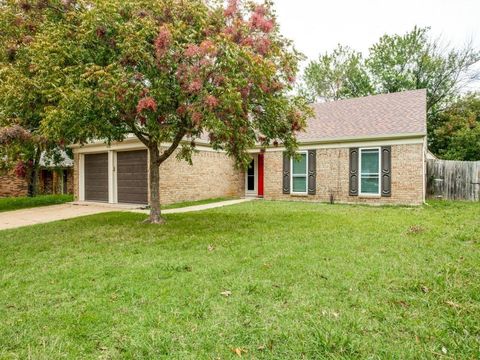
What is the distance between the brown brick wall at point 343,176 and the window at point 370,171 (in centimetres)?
39

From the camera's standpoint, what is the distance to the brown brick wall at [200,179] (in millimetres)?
Answer: 14148

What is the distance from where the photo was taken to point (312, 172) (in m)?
15.3

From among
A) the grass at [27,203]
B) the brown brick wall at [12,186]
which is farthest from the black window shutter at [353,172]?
the brown brick wall at [12,186]

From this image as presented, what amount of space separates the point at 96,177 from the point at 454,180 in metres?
16.5

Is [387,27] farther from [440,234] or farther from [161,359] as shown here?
[161,359]

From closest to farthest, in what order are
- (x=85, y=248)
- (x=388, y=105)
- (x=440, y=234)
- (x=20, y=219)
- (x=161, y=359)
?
(x=161, y=359) < (x=85, y=248) < (x=440, y=234) < (x=20, y=219) < (x=388, y=105)

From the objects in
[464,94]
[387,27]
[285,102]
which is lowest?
[285,102]

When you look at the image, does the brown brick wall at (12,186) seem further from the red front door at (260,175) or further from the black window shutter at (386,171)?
the black window shutter at (386,171)

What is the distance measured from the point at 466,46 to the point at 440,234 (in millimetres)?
25157

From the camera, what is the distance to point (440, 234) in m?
7.08

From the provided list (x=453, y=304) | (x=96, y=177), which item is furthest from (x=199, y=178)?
(x=453, y=304)

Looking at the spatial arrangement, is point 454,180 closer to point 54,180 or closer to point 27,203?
point 27,203

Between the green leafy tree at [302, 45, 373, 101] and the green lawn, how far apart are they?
81.0 ft

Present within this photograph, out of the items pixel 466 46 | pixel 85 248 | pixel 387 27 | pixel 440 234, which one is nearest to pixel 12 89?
pixel 85 248
